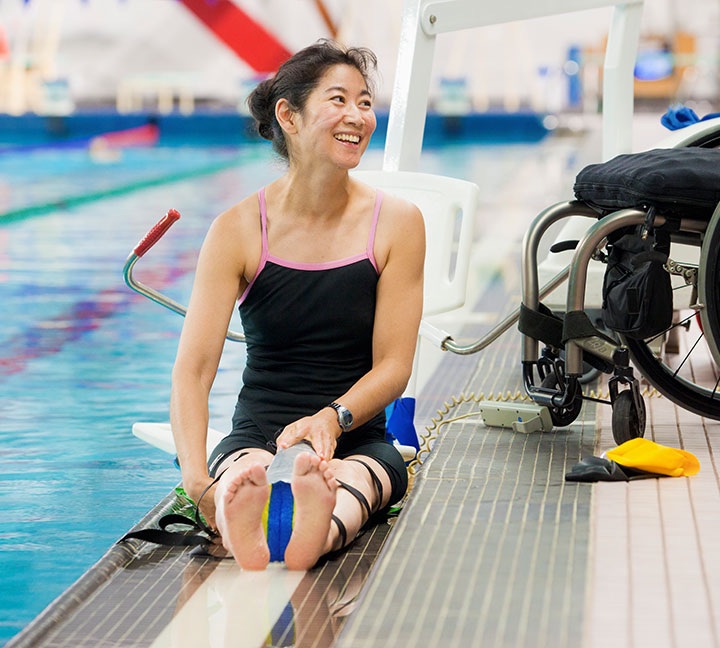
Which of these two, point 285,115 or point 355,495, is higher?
point 285,115

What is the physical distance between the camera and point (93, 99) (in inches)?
733

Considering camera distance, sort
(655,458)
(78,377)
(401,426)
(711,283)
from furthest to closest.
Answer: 1. (78,377)
2. (401,426)
3. (711,283)
4. (655,458)

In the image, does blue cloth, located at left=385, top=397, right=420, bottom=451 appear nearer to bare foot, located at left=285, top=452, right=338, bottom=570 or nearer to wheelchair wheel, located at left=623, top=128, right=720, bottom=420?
wheelchair wheel, located at left=623, top=128, right=720, bottom=420

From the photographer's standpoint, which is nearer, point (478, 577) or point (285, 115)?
point (478, 577)

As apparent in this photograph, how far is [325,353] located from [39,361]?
229 cm

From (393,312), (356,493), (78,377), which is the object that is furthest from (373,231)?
(78,377)

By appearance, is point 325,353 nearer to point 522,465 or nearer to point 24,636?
point 522,465

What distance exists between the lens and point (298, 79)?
2.39 m

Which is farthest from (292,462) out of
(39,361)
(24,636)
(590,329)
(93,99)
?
(93,99)

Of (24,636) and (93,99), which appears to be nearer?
(24,636)

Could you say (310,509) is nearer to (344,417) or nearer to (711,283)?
(344,417)

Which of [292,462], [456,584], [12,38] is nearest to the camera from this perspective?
[456,584]

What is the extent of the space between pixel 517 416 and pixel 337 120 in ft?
2.72

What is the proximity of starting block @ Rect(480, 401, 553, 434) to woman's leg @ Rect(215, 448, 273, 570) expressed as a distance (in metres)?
0.82
